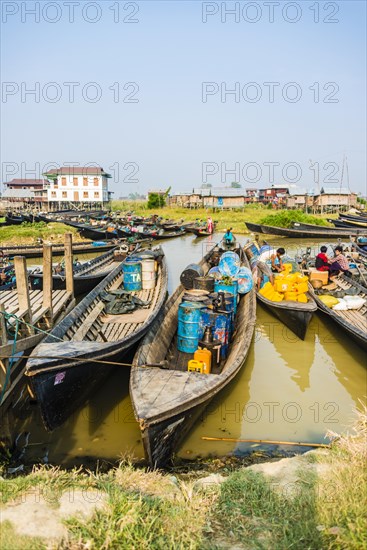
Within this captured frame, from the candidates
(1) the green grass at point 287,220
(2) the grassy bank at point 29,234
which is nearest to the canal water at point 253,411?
(2) the grassy bank at point 29,234

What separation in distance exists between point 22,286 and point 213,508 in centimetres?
427

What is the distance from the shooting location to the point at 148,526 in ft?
8.95

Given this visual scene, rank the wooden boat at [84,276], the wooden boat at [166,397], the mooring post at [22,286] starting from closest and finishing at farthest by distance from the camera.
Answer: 1. the wooden boat at [166,397]
2. the mooring post at [22,286]
3. the wooden boat at [84,276]

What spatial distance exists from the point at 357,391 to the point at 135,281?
5843 millimetres

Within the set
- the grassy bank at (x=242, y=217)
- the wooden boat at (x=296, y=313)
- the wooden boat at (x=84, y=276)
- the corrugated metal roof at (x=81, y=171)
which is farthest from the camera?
the corrugated metal roof at (x=81, y=171)

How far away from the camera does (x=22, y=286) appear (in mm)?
5809

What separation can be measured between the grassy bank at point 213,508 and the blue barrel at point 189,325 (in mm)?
2876

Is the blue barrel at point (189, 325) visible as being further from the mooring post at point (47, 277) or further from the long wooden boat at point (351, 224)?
the long wooden boat at point (351, 224)

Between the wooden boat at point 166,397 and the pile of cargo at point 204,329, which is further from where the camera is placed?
the pile of cargo at point 204,329

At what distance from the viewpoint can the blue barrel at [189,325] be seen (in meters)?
6.37


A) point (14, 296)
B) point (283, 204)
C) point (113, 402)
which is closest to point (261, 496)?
point (113, 402)

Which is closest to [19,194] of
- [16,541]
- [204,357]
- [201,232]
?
[201,232]

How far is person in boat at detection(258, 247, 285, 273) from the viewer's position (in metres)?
11.6

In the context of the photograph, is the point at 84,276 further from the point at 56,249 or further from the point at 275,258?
the point at 56,249
